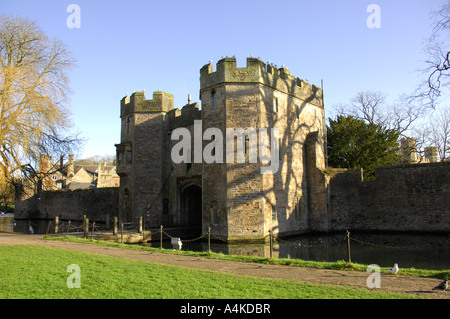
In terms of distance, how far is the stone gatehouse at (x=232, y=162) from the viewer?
18062 mm

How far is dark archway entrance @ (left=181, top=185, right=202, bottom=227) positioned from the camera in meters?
23.5

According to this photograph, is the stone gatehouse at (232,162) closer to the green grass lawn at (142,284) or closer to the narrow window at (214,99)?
the narrow window at (214,99)

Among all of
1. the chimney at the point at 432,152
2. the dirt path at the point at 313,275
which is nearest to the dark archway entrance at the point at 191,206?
the dirt path at the point at 313,275

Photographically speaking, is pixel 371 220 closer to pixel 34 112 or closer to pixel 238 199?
pixel 238 199

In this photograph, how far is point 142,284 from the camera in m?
6.99

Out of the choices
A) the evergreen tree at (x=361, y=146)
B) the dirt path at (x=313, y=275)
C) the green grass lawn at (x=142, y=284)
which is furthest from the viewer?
the evergreen tree at (x=361, y=146)

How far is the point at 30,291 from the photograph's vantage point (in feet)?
A: 20.7

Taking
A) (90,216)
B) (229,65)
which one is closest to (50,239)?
(229,65)

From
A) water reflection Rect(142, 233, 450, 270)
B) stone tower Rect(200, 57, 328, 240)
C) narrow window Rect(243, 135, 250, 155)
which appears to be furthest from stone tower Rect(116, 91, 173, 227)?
narrow window Rect(243, 135, 250, 155)

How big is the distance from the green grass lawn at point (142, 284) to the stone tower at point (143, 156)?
13.6 metres

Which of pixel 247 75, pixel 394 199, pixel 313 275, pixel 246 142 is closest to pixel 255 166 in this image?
pixel 246 142

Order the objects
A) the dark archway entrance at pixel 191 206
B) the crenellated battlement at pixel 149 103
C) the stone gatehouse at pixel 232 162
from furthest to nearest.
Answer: the crenellated battlement at pixel 149 103, the dark archway entrance at pixel 191 206, the stone gatehouse at pixel 232 162

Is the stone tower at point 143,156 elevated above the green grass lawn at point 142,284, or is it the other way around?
the stone tower at point 143,156
